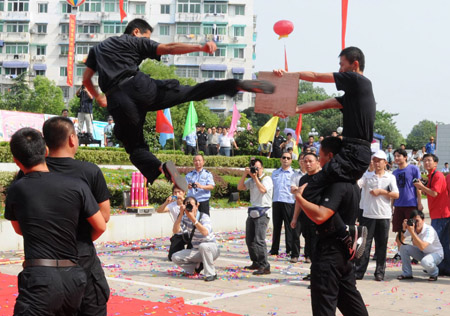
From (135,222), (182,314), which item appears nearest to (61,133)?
(182,314)

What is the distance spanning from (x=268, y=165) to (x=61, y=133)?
19842mm

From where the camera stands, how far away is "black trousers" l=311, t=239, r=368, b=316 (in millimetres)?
4844

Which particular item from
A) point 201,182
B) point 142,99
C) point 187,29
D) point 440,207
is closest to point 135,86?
point 142,99

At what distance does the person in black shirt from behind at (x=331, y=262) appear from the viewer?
486 centimetres

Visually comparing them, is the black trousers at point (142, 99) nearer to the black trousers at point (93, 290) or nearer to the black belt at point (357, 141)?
the black trousers at point (93, 290)

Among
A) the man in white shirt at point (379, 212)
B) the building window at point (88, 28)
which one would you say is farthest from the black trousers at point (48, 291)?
the building window at point (88, 28)

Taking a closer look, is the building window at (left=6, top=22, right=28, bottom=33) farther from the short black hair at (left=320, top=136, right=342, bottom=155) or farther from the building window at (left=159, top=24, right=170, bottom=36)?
the short black hair at (left=320, top=136, right=342, bottom=155)

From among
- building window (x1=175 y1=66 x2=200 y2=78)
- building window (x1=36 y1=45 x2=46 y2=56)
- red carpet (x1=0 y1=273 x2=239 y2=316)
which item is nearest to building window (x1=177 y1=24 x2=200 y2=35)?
building window (x1=175 y1=66 x2=200 y2=78)

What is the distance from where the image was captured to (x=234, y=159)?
2489cm

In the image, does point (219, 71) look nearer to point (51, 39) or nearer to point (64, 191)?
point (51, 39)

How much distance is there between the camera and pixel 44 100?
55.2m

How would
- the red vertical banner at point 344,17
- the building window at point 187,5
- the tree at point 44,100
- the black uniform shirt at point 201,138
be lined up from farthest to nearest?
the building window at point 187,5 < the tree at point 44,100 < the black uniform shirt at point 201,138 < the red vertical banner at point 344,17

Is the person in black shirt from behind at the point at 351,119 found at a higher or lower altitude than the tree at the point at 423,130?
lower

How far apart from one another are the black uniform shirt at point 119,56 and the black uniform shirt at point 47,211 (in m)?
0.91
